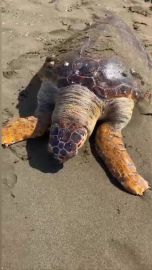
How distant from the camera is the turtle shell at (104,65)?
299cm

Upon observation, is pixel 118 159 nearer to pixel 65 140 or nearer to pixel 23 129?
pixel 65 140

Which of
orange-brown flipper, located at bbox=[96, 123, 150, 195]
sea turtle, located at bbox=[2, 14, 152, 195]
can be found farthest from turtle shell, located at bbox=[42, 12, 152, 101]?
orange-brown flipper, located at bbox=[96, 123, 150, 195]

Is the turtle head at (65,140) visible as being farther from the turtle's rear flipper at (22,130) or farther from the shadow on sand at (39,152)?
the turtle's rear flipper at (22,130)

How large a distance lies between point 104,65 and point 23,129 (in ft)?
2.79

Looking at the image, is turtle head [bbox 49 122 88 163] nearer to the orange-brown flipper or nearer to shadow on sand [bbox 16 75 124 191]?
shadow on sand [bbox 16 75 124 191]

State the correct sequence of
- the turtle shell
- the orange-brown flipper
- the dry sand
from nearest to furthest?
the dry sand, the orange-brown flipper, the turtle shell

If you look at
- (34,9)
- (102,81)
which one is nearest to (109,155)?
(102,81)

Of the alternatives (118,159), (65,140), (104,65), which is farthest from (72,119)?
(104,65)

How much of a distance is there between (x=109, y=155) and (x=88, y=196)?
41cm

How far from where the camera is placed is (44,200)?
2484mm

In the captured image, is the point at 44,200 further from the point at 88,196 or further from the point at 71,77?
the point at 71,77

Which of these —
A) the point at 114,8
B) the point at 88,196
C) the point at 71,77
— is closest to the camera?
the point at 88,196

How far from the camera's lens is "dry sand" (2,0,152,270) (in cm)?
220

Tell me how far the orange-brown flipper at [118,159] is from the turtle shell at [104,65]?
31 cm
